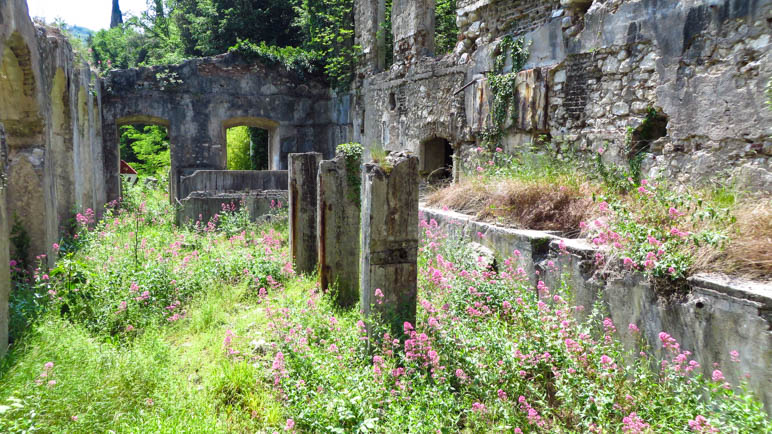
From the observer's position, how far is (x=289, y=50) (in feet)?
52.3

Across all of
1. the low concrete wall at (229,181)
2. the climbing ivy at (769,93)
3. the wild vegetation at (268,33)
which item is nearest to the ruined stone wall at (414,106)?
the wild vegetation at (268,33)

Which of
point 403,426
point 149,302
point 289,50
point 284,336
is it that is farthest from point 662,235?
point 289,50

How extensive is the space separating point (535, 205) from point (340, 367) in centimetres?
290

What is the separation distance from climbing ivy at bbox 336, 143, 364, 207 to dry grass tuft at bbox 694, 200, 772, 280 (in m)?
3.08

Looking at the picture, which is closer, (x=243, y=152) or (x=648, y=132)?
(x=648, y=132)

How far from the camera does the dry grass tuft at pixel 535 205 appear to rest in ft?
16.2

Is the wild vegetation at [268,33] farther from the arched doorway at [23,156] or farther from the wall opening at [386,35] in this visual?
the arched doorway at [23,156]

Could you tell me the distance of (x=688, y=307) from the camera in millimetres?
2994

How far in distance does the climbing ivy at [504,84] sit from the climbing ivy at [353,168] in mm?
3922

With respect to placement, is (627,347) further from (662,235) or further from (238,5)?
(238,5)

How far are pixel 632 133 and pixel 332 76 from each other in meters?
10.9

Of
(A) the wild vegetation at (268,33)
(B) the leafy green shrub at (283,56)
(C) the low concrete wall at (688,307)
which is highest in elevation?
(A) the wild vegetation at (268,33)

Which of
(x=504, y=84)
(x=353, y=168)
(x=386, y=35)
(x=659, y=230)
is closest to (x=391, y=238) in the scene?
(x=353, y=168)

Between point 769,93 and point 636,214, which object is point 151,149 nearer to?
point 636,214
